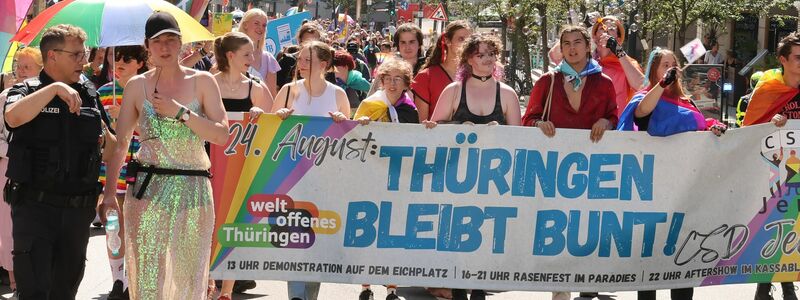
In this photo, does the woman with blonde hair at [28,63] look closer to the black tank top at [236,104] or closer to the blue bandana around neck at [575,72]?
the black tank top at [236,104]

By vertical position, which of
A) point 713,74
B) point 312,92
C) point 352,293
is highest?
point 312,92

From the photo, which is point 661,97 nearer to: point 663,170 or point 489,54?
point 663,170

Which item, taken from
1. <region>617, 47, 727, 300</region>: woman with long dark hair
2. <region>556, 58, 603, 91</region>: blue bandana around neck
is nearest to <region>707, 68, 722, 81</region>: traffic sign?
<region>617, 47, 727, 300</region>: woman with long dark hair

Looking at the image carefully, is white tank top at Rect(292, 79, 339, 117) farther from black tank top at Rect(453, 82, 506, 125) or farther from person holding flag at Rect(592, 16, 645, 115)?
person holding flag at Rect(592, 16, 645, 115)

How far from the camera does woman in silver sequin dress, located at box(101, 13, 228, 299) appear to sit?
19.5ft

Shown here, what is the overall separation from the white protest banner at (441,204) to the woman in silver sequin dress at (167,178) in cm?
109

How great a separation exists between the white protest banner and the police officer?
4.13ft

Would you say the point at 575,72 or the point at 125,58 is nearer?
the point at 575,72

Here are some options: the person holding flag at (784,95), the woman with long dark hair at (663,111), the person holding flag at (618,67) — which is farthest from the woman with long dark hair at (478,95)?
the person holding flag at (618,67)

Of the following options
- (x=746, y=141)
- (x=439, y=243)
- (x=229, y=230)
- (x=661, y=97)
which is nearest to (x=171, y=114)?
(x=229, y=230)

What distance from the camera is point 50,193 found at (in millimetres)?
5906

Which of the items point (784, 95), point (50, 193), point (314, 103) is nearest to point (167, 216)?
point (50, 193)

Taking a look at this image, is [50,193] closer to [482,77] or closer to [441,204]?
[441,204]

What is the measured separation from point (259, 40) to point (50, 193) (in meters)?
4.70
